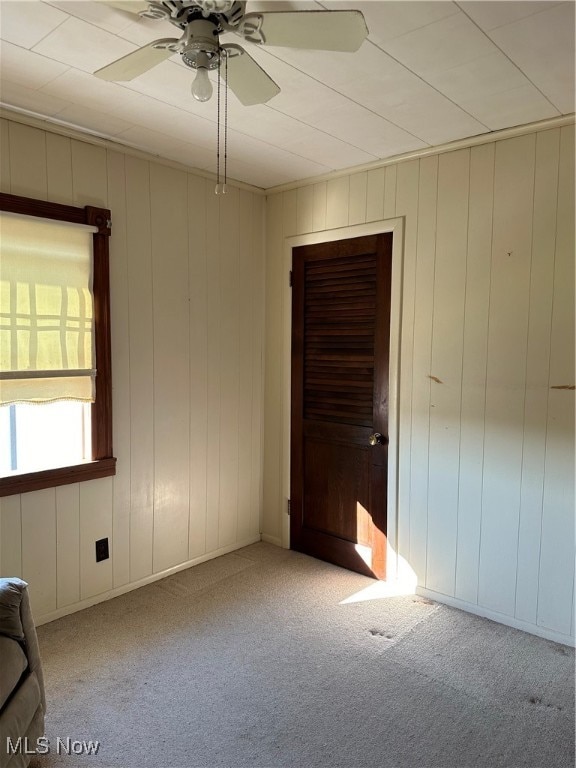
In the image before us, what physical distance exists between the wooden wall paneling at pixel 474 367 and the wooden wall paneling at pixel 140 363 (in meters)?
1.76

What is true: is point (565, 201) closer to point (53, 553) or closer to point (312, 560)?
point (312, 560)

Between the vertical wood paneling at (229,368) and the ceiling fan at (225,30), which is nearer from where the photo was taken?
the ceiling fan at (225,30)

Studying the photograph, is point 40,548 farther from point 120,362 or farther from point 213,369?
point 213,369

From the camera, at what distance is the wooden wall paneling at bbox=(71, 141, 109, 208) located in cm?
271

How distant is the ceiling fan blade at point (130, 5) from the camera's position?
4.78ft

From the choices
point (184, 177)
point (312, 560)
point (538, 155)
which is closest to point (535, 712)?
point (312, 560)

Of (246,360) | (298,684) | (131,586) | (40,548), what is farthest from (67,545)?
(246,360)

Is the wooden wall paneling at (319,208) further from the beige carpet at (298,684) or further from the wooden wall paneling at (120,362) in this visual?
the beige carpet at (298,684)

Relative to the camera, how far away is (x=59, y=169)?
265 cm

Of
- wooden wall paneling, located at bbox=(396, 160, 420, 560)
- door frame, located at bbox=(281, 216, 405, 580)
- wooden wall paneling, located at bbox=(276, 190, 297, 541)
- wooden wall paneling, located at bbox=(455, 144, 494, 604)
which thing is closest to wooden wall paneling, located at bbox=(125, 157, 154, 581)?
wooden wall paneling, located at bbox=(276, 190, 297, 541)

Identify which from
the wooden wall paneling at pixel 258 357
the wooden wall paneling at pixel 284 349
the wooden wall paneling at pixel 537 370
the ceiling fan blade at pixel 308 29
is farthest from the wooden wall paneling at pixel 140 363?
the wooden wall paneling at pixel 537 370

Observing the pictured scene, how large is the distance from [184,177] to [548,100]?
1964mm

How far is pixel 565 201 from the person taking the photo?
2.45 metres

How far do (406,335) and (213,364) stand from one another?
1.23m
